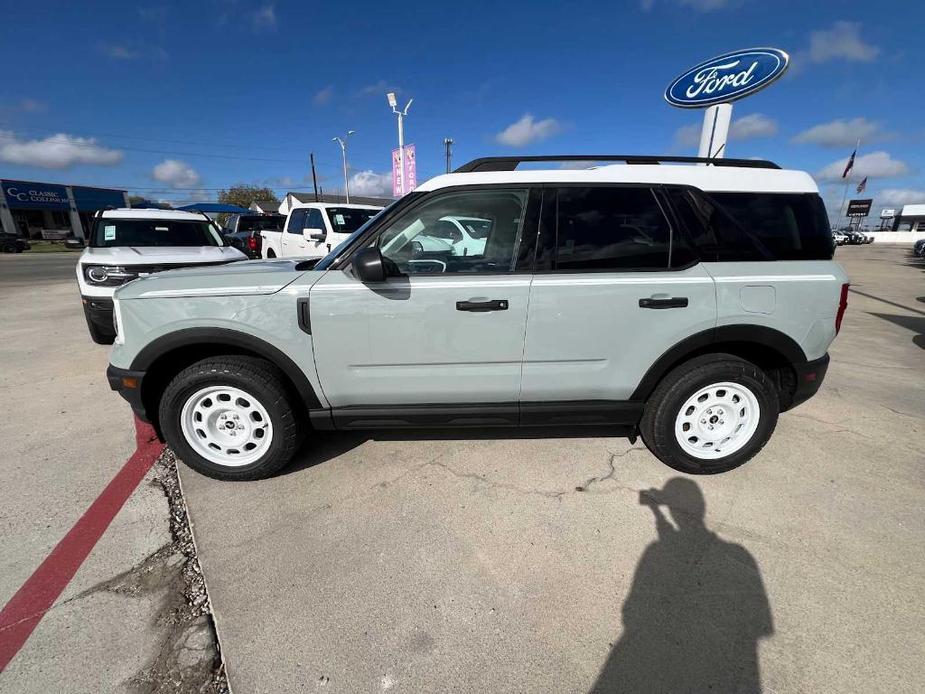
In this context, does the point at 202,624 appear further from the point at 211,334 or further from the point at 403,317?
the point at 403,317

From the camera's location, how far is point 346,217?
9.30 metres

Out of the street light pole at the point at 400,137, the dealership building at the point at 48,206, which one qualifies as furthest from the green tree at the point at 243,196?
the street light pole at the point at 400,137

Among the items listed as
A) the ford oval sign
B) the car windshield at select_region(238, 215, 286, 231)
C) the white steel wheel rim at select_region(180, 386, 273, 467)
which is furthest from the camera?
the car windshield at select_region(238, 215, 286, 231)

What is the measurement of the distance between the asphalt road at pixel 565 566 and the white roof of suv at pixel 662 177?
1834mm

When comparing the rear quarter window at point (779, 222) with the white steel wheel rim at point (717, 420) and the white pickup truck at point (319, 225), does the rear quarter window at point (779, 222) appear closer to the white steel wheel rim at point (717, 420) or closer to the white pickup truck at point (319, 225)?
the white steel wheel rim at point (717, 420)

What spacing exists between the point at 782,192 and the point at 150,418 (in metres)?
4.22

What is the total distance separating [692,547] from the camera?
7.52ft

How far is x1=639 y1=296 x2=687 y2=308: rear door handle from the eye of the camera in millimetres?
2568

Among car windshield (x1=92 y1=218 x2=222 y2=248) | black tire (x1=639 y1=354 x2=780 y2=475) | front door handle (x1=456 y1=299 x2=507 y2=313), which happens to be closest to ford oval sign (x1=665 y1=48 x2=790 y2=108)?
black tire (x1=639 y1=354 x2=780 y2=475)

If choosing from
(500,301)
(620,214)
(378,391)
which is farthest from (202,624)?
(620,214)

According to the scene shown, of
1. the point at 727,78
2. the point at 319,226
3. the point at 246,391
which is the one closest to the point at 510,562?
the point at 246,391

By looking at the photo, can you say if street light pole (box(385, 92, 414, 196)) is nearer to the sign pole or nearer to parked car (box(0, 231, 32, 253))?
the sign pole

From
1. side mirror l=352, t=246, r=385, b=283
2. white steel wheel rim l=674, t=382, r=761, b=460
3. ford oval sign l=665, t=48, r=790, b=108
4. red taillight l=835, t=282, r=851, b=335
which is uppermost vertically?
ford oval sign l=665, t=48, r=790, b=108

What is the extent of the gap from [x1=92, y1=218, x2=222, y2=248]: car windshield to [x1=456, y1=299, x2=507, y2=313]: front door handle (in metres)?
5.97
